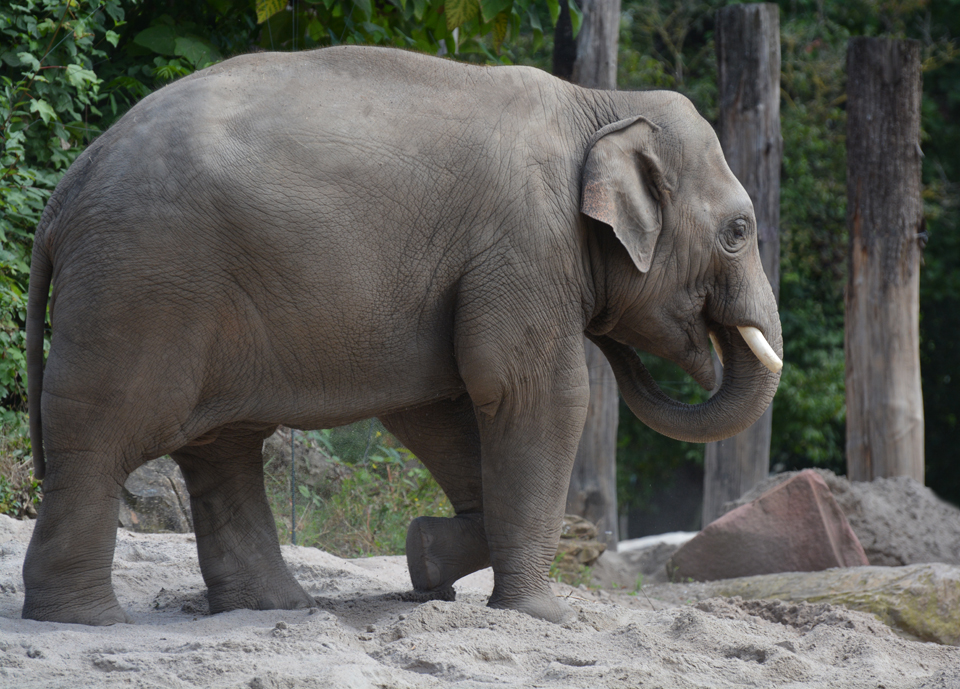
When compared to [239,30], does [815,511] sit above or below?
below

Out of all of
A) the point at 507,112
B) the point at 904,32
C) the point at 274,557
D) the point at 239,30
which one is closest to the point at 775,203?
the point at 239,30

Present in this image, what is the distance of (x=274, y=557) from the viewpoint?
14.0 feet

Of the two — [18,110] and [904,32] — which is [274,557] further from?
[904,32]

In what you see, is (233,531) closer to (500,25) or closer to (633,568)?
(500,25)

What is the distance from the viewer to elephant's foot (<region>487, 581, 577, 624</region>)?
3.92 meters

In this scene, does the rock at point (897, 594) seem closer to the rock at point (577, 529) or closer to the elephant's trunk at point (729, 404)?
the elephant's trunk at point (729, 404)

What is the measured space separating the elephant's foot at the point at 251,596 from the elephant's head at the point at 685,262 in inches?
62.1

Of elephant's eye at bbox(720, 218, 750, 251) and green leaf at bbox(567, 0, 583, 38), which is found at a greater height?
green leaf at bbox(567, 0, 583, 38)

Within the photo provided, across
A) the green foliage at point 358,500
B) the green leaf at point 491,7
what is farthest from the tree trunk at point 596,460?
the green leaf at point 491,7

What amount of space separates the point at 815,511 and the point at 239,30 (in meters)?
4.65

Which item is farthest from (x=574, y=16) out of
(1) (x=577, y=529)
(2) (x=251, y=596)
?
(2) (x=251, y=596)

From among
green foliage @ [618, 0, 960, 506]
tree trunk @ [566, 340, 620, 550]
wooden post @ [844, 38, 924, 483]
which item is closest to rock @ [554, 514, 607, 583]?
tree trunk @ [566, 340, 620, 550]

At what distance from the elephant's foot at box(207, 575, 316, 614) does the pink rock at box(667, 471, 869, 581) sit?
139 inches

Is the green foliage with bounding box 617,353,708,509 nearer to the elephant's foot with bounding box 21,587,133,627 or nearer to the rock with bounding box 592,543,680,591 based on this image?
the rock with bounding box 592,543,680,591
